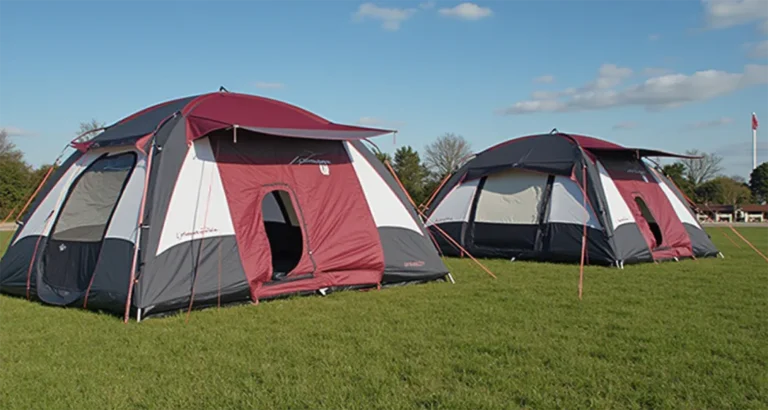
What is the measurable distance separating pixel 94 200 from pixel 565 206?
25.0ft

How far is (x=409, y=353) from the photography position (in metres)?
5.23

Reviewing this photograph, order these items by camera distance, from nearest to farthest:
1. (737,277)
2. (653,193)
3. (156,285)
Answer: (156,285)
(737,277)
(653,193)

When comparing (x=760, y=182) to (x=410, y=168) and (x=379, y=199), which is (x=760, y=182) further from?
(x=379, y=199)

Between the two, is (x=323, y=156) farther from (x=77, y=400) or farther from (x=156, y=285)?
(x=77, y=400)

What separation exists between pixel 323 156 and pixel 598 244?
5.17m

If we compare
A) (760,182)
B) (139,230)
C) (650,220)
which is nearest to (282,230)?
(139,230)

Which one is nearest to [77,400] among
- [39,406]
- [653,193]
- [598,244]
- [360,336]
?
[39,406]

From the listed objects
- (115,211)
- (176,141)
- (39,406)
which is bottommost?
(39,406)

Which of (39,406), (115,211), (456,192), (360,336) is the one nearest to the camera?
(39,406)

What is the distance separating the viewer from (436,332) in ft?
19.6

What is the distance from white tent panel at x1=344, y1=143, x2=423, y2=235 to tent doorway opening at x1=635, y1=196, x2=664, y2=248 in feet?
17.4

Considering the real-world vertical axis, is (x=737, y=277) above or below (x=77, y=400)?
above

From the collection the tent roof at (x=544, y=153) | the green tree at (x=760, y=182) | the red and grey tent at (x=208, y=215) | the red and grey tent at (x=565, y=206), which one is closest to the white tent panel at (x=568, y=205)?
the red and grey tent at (x=565, y=206)

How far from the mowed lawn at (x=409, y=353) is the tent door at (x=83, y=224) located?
482 millimetres
